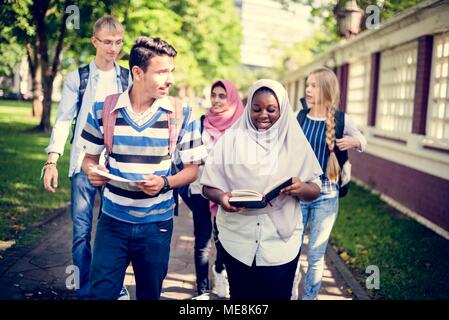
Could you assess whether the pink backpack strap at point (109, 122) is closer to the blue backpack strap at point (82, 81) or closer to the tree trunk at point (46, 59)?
the blue backpack strap at point (82, 81)

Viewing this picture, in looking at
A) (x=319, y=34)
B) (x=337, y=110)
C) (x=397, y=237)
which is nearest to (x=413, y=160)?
(x=397, y=237)

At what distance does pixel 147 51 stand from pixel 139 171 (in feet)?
2.38

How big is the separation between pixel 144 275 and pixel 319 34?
39917 millimetres

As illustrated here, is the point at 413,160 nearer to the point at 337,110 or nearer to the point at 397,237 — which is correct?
the point at 397,237

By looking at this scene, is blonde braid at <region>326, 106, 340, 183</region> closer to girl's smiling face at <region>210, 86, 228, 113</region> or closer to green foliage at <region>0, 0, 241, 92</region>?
girl's smiling face at <region>210, 86, 228, 113</region>

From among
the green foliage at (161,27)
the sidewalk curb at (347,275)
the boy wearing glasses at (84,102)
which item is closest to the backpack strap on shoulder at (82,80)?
the boy wearing glasses at (84,102)

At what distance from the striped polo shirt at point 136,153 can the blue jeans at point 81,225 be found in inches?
47.9

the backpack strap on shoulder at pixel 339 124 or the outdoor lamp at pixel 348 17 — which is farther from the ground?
the outdoor lamp at pixel 348 17

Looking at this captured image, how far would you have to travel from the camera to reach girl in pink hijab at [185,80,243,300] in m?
4.92

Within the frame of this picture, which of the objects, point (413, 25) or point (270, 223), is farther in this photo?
point (413, 25)

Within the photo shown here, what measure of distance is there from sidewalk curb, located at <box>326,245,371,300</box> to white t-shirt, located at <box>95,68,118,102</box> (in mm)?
3245

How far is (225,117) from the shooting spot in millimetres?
5188

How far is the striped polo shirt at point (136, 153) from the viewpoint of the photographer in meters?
3.18
